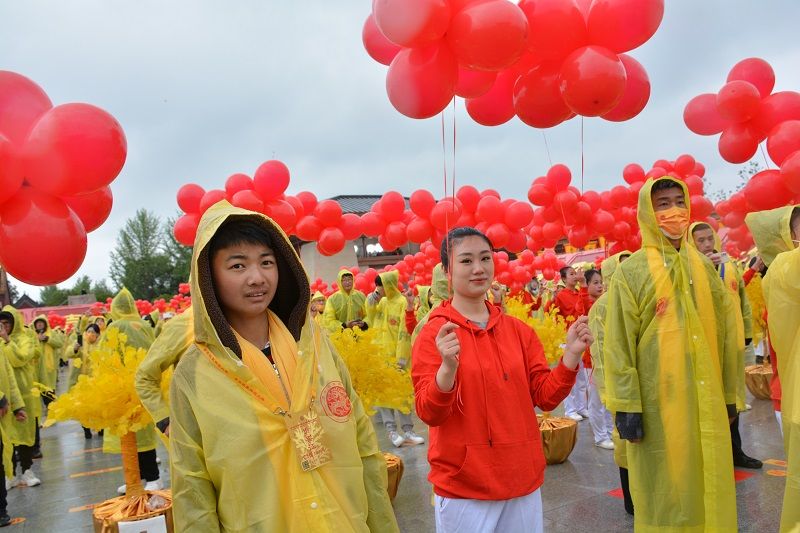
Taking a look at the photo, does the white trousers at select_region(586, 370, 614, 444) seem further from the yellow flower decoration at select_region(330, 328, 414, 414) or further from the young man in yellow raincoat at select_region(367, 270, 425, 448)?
the young man in yellow raincoat at select_region(367, 270, 425, 448)

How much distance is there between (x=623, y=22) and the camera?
10.8 ft

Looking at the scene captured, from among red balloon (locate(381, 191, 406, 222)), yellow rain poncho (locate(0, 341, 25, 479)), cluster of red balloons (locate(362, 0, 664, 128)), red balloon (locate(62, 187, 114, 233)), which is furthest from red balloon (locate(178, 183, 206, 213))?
cluster of red balloons (locate(362, 0, 664, 128))

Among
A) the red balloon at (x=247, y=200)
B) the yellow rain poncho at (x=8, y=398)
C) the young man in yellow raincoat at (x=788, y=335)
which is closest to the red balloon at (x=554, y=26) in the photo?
the young man in yellow raincoat at (x=788, y=335)

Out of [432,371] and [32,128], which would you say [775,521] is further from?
[32,128]

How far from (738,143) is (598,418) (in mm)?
3075

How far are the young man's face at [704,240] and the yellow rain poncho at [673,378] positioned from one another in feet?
7.12

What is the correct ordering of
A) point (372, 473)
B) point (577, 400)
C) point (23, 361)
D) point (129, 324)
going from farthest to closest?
point (577, 400) < point (23, 361) < point (129, 324) < point (372, 473)

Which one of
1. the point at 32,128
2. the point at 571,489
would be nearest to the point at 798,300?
the point at 571,489

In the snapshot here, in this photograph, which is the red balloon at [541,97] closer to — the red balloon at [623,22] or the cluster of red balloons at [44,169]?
the red balloon at [623,22]

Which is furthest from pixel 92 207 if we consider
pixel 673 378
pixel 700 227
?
pixel 700 227

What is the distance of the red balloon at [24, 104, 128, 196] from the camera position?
2.46 m

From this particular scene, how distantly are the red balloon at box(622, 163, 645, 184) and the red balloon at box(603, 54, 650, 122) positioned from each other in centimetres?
582

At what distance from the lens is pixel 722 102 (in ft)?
18.4

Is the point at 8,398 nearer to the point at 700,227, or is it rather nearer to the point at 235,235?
the point at 235,235
